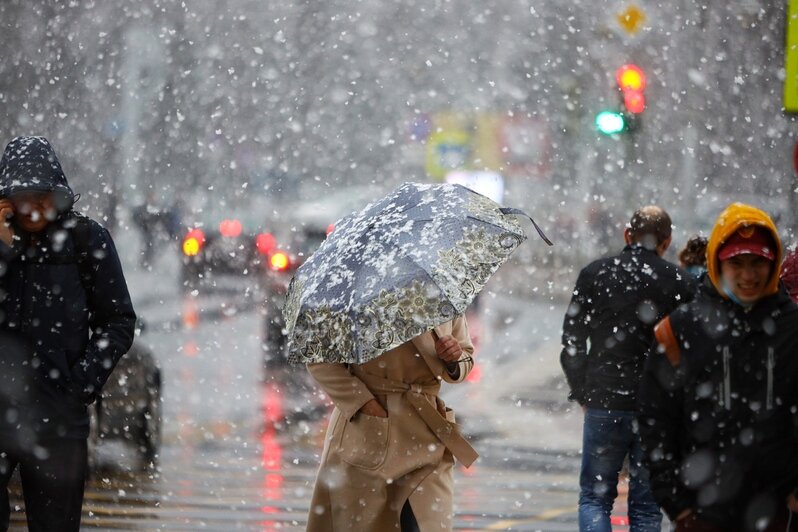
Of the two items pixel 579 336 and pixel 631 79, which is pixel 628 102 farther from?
pixel 579 336

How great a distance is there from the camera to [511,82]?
168 ft

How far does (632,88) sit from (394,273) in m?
8.88

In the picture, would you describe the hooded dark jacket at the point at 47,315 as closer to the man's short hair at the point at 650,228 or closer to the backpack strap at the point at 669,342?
the backpack strap at the point at 669,342

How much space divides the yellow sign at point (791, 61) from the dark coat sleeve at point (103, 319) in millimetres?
9268

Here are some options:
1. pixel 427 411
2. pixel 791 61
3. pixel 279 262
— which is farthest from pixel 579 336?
pixel 279 262

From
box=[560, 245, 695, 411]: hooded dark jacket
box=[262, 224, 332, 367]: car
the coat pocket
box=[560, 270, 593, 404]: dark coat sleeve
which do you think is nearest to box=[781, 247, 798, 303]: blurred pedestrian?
box=[560, 245, 695, 411]: hooded dark jacket

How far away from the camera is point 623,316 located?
6.44 metres

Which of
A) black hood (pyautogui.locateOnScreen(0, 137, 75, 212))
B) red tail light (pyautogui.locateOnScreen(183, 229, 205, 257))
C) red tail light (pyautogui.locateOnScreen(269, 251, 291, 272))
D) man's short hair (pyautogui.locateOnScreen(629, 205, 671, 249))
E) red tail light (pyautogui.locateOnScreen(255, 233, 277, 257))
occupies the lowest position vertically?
black hood (pyautogui.locateOnScreen(0, 137, 75, 212))

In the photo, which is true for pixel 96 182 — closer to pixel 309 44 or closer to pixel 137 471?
pixel 309 44

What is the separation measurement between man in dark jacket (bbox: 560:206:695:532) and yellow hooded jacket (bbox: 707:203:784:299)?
206 cm

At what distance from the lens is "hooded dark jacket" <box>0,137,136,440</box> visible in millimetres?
5125

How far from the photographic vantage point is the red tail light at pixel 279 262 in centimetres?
1786

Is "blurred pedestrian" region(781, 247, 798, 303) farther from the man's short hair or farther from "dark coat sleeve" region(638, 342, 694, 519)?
"dark coat sleeve" region(638, 342, 694, 519)

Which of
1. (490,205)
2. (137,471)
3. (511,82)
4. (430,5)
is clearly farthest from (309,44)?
(490,205)
